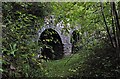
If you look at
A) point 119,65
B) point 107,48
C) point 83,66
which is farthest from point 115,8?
point 83,66

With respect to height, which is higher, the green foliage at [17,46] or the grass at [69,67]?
the green foliage at [17,46]

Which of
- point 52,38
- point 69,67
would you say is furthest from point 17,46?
point 69,67

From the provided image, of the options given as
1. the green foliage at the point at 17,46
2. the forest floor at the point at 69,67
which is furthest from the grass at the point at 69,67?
the green foliage at the point at 17,46

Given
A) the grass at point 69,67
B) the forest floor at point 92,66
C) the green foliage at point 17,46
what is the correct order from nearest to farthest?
1. the green foliage at point 17,46
2. the forest floor at point 92,66
3. the grass at point 69,67

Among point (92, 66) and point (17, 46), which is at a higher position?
point (17, 46)

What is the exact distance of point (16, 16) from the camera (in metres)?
2.26

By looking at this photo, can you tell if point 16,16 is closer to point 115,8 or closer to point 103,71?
point 115,8

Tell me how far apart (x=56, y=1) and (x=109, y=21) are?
0.68 meters

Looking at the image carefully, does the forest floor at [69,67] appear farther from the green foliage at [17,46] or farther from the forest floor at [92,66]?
the green foliage at [17,46]

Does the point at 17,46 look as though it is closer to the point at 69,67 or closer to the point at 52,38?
the point at 52,38

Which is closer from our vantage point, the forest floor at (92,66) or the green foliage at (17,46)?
the green foliage at (17,46)

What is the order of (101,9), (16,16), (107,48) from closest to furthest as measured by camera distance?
(16,16) → (101,9) → (107,48)

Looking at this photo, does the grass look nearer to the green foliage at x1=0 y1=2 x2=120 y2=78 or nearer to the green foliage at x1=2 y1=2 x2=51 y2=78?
the green foliage at x1=0 y1=2 x2=120 y2=78

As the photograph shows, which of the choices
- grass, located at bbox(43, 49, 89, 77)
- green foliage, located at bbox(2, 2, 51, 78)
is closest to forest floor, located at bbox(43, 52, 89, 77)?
grass, located at bbox(43, 49, 89, 77)
